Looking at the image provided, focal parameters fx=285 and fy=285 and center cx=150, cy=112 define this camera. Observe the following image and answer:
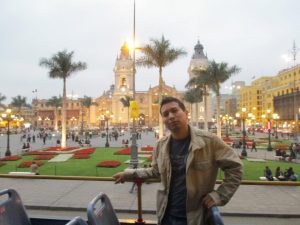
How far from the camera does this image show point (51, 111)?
135 m

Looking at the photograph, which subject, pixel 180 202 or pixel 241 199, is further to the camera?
pixel 241 199

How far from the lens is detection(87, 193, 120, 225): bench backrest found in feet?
10.0

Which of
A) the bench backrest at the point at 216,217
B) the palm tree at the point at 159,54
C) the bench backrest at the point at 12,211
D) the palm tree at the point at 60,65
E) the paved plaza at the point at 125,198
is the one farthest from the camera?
the palm tree at the point at 60,65

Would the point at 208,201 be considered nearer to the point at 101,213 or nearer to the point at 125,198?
the point at 101,213

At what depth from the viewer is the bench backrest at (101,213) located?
10.0 feet

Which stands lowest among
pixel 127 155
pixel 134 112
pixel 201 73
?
pixel 127 155

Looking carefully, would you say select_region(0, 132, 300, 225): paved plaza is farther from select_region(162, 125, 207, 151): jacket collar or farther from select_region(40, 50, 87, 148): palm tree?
select_region(40, 50, 87, 148): palm tree

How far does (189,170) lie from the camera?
2814mm

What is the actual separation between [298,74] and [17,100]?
93246mm

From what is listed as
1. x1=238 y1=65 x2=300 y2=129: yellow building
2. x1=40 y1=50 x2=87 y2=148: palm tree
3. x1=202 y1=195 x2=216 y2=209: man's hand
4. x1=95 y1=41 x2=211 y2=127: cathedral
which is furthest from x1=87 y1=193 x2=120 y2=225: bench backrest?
x1=95 y1=41 x2=211 y2=127: cathedral

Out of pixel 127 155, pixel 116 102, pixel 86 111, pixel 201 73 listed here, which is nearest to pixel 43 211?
pixel 127 155

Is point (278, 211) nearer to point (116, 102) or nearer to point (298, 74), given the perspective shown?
point (298, 74)

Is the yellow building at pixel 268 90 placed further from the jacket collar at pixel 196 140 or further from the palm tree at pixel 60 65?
the jacket collar at pixel 196 140

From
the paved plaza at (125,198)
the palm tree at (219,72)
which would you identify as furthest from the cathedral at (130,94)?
the paved plaza at (125,198)
